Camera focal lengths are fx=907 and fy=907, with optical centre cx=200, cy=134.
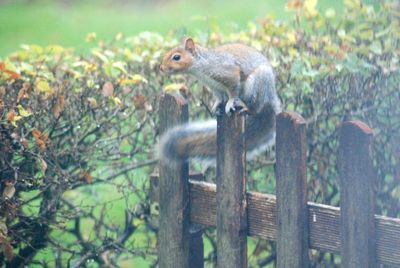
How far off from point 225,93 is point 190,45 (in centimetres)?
25

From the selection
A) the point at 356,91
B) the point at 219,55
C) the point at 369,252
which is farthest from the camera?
the point at 219,55

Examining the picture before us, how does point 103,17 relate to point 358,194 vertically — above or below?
above

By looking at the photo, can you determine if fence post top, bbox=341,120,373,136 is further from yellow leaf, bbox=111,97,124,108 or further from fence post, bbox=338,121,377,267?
yellow leaf, bbox=111,97,124,108

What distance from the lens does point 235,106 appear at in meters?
3.48

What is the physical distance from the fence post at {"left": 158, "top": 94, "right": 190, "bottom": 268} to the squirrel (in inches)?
1.6

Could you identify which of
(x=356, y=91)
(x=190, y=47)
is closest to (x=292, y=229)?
(x=356, y=91)

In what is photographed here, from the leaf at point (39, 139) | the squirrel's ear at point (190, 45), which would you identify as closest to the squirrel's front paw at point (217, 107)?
the squirrel's ear at point (190, 45)

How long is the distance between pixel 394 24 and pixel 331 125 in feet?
1.76

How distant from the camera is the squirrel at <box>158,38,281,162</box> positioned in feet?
10.9

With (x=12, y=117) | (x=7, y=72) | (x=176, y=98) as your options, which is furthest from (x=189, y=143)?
(x=7, y=72)

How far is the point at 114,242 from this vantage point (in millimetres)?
3686

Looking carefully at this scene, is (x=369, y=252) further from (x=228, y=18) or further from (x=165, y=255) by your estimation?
(x=228, y=18)

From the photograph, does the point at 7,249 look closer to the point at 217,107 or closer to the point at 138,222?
the point at 138,222

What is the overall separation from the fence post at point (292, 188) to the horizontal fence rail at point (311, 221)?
0.04 meters
